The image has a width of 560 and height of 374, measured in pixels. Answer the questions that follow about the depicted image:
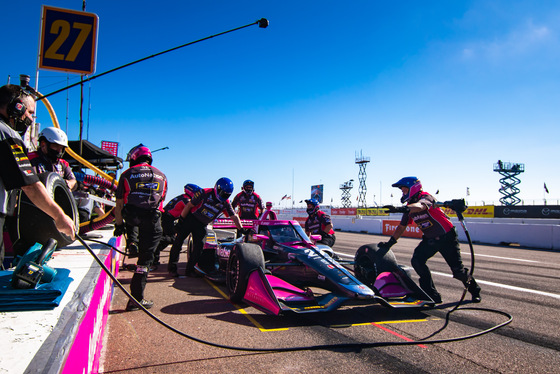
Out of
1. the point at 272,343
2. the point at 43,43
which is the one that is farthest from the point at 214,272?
the point at 43,43

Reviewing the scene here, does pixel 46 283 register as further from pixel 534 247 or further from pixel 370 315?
pixel 534 247

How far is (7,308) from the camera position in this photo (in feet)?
6.39

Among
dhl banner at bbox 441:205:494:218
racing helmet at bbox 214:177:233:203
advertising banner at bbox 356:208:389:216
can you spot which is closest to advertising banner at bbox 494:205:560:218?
dhl banner at bbox 441:205:494:218

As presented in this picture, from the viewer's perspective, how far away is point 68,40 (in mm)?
7516

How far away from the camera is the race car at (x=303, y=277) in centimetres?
409

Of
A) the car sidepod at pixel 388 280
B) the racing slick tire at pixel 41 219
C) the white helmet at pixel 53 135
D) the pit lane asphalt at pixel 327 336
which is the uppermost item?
the white helmet at pixel 53 135

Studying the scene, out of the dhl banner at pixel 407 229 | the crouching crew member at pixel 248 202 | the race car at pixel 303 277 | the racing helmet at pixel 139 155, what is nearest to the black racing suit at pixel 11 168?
the race car at pixel 303 277

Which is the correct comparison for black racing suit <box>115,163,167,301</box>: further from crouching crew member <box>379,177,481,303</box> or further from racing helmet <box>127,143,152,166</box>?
crouching crew member <box>379,177,481,303</box>

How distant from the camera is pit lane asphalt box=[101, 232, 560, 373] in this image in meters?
2.90

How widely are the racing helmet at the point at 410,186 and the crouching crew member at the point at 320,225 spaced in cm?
277

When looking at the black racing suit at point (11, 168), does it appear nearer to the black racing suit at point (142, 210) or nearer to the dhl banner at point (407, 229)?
the black racing suit at point (142, 210)

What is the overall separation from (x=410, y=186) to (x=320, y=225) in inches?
129

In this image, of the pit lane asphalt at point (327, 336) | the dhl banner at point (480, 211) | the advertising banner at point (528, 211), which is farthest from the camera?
the dhl banner at point (480, 211)

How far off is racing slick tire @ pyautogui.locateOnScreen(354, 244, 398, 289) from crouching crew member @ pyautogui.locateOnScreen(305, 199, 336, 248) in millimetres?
2551
